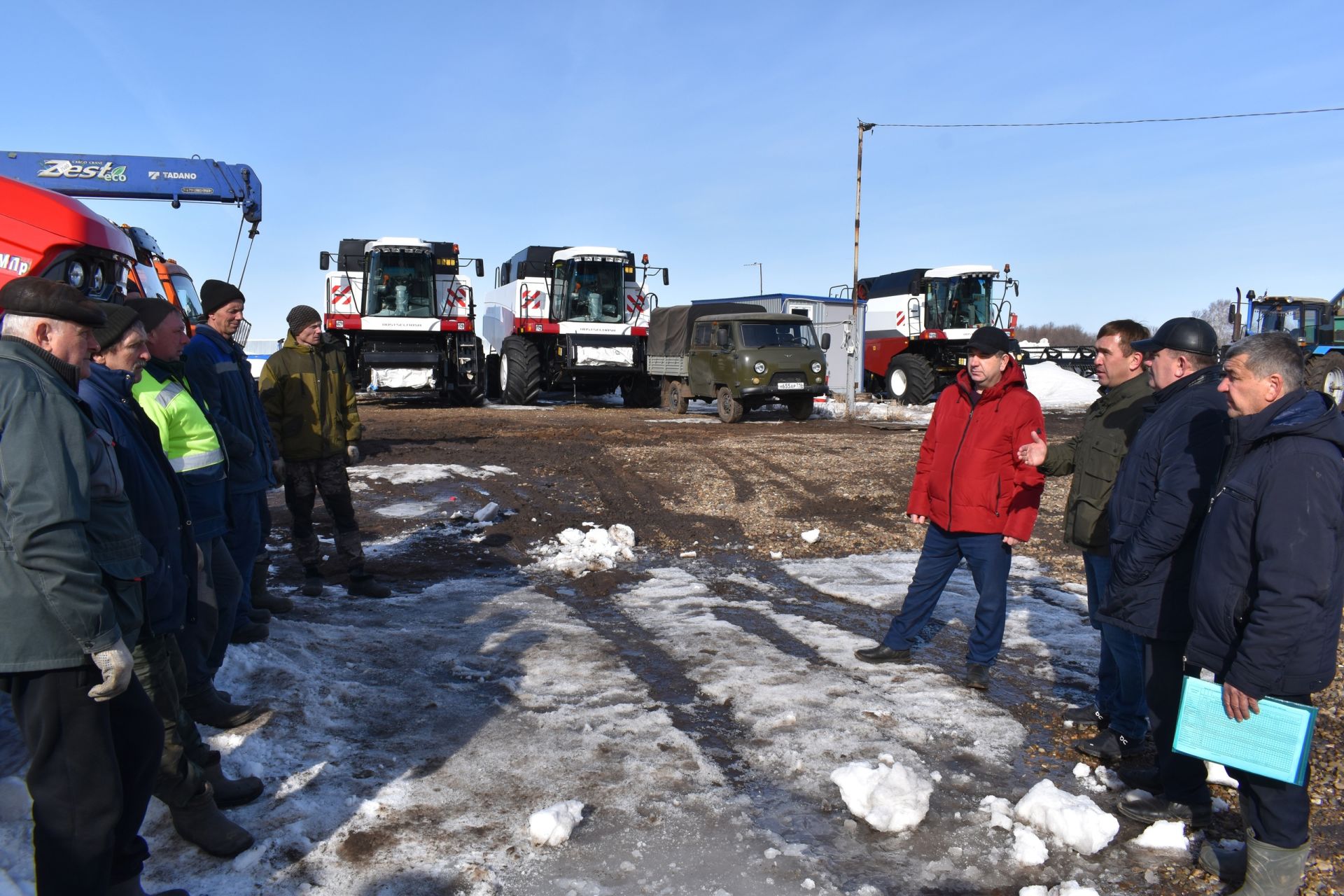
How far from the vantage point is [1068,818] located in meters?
2.99

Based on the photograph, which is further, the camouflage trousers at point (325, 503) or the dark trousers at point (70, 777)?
the camouflage trousers at point (325, 503)

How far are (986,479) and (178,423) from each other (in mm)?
3636

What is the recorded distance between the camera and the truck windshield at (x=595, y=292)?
19688 mm

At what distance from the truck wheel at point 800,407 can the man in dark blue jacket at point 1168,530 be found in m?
13.7

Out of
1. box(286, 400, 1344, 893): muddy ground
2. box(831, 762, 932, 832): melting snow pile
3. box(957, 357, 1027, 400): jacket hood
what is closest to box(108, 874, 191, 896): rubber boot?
box(831, 762, 932, 832): melting snow pile

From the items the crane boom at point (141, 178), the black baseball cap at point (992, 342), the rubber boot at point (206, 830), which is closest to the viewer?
the rubber boot at point (206, 830)

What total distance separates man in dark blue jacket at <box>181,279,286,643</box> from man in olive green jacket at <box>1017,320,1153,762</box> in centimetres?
378

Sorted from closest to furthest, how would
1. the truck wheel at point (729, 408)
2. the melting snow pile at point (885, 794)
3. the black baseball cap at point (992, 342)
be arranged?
1. the melting snow pile at point (885, 794)
2. the black baseball cap at point (992, 342)
3. the truck wheel at point (729, 408)

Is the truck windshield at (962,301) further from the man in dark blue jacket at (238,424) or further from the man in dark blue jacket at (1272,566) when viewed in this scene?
the man in dark blue jacket at (1272,566)

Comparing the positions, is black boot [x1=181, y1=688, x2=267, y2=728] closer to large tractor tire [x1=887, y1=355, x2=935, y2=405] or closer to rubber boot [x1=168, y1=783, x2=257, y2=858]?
rubber boot [x1=168, y1=783, x2=257, y2=858]

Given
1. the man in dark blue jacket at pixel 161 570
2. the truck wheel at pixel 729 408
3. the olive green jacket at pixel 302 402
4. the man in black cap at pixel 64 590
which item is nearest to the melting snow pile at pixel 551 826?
the man in dark blue jacket at pixel 161 570

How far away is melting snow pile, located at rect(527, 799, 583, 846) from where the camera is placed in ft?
9.68

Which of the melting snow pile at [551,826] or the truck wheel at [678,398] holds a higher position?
the truck wheel at [678,398]

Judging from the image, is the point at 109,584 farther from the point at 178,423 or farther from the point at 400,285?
the point at 400,285
